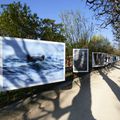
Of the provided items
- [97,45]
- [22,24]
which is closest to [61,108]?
[22,24]

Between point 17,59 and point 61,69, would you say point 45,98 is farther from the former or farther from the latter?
point 17,59

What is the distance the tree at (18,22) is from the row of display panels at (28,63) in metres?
6.04

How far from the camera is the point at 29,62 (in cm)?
1162

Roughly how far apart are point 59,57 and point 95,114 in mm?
4340

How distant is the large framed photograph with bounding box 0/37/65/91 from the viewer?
1043cm

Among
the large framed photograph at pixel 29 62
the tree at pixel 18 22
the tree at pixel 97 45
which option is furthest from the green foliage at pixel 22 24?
the tree at pixel 97 45

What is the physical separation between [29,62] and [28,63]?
0.07 m

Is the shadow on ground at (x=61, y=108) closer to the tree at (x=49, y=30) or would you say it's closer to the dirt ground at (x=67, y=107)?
the dirt ground at (x=67, y=107)

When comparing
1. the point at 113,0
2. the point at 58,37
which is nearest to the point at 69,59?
the point at 58,37

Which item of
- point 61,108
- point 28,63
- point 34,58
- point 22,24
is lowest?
point 61,108

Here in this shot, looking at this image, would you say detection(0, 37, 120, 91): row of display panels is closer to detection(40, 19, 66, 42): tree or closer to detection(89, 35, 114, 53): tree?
detection(40, 19, 66, 42): tree

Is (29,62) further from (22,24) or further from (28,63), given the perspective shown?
(22,24)

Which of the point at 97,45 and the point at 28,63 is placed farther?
the point at 97,45

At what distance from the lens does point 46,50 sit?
12.8m
